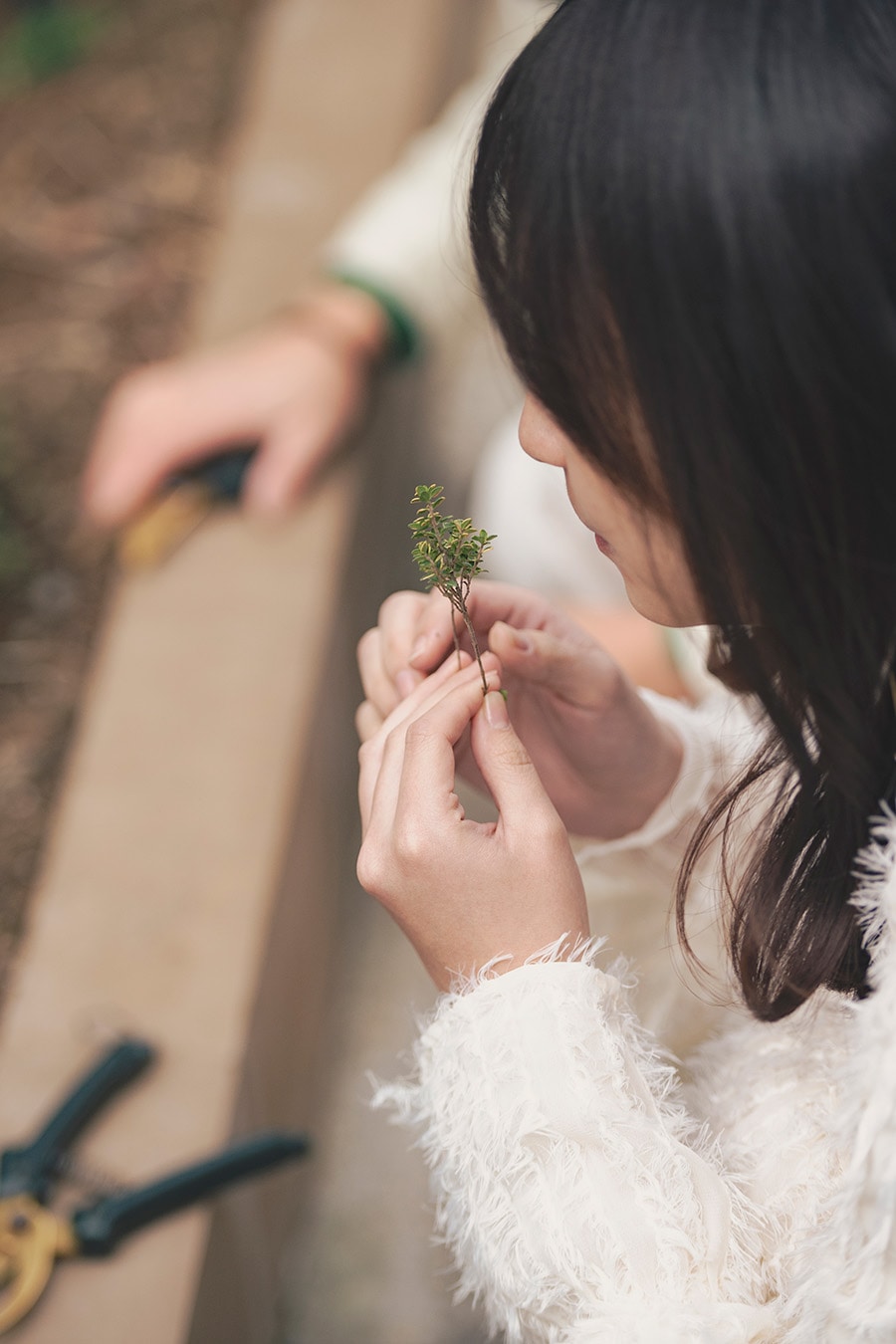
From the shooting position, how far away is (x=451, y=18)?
73.5 inches

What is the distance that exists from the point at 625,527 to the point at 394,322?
935 millimetres

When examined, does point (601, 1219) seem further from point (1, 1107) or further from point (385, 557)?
point (385, 557)

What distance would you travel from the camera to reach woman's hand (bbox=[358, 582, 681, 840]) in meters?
0.71

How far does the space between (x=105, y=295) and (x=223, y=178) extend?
0.29m

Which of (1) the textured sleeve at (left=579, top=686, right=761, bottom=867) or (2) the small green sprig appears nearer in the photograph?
(2) the small green sprig

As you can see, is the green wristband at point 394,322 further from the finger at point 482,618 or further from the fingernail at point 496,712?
the fingernail at point 496,712

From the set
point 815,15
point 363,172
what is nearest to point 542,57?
point 815,15

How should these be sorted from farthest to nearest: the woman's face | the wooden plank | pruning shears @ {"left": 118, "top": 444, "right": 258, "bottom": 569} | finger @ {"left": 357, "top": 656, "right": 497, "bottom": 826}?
pruning shears @ {"left": 118, "top": 444, "right": 258, "bottom": 569} → the wooden plank → finger @ {"left": 357, "top": 656, "right": 497, "bottom": 826} → the woman's face

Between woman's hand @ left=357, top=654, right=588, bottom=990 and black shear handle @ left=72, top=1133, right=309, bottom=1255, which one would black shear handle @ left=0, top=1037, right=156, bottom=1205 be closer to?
black shear handle @ left=72, top=1133, right=309, bottom=1255

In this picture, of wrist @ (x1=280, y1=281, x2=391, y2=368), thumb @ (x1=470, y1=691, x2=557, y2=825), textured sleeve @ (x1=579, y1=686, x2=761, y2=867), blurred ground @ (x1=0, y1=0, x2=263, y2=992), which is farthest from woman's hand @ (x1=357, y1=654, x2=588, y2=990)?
wrist @ (x1=280, y1=281, x2=391, y2=368)

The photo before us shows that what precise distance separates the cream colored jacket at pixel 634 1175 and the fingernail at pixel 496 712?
0.13m

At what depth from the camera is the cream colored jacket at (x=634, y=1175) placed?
55cm

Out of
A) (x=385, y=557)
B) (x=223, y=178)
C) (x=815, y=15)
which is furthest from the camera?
(x=223, y=178)

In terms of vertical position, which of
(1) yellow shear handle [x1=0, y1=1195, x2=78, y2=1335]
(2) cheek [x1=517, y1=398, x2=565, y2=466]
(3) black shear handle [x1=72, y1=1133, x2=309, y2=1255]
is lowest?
(3) black shear handle [x1=72, y1=1133, x2=309, y2=1255]
